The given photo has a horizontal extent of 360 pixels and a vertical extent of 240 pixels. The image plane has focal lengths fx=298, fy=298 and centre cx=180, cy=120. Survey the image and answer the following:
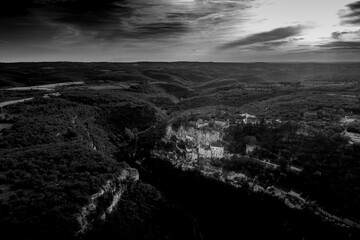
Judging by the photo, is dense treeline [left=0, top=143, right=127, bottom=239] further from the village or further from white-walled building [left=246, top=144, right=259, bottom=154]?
white-walled building [left=246, top=144, right=259, bottom=154]

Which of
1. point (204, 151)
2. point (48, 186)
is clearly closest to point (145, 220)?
point (48, 186)

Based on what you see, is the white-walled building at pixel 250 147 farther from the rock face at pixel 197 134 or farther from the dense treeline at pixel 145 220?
the dense treeline at pixel 145 220

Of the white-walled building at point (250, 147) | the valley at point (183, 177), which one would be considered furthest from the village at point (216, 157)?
the valley at point (183, 177)

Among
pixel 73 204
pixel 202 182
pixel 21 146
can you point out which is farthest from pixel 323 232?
pixel 21 146

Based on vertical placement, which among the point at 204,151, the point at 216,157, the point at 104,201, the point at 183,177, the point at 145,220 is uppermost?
the point at 104,201

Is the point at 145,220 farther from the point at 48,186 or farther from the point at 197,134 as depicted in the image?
the point at 197,134

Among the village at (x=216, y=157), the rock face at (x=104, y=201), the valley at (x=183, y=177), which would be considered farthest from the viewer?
the village at (x=216, y=157)
